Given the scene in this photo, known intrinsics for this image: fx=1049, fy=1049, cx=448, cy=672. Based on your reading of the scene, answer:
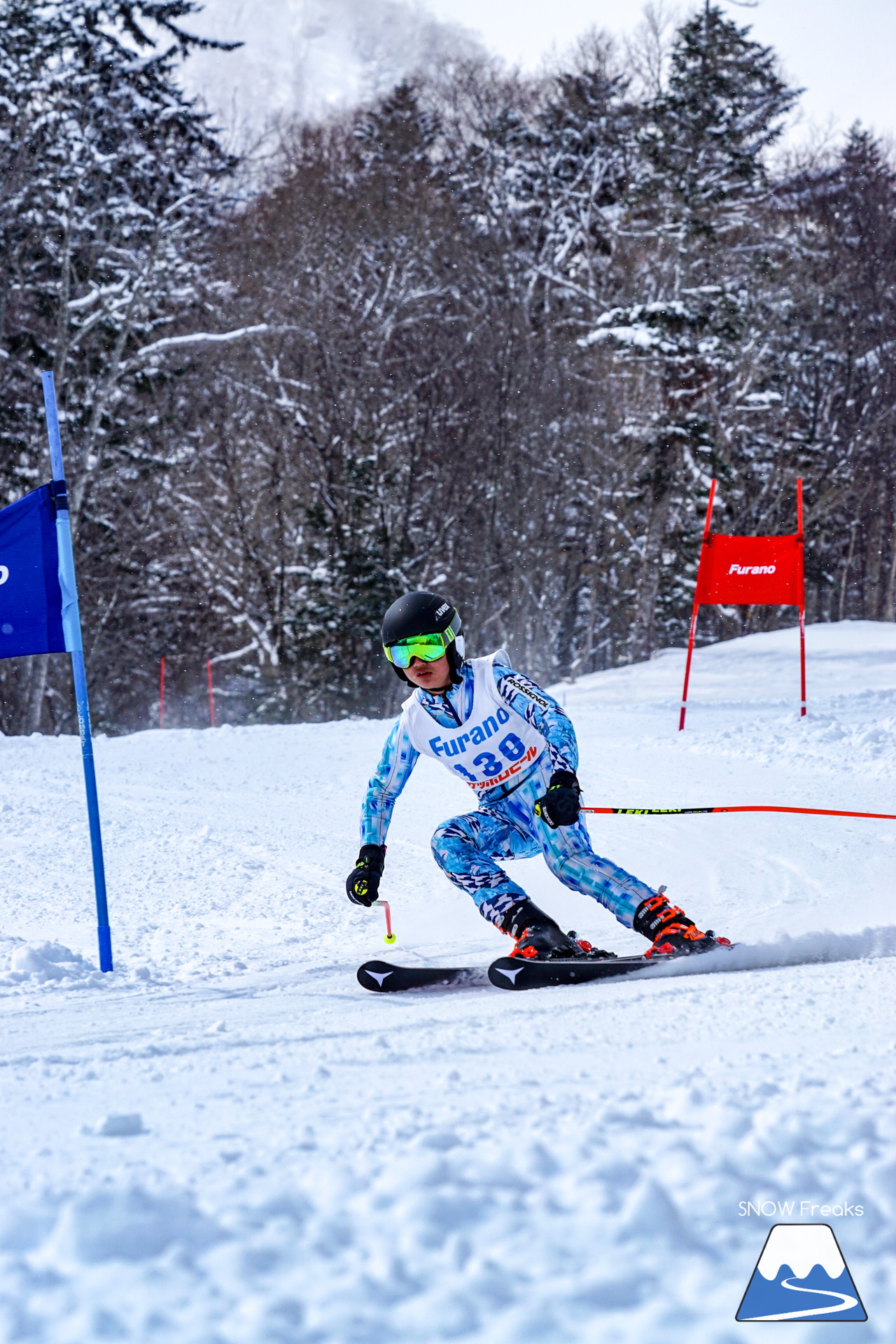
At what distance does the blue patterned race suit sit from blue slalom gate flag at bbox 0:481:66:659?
68.5 inches

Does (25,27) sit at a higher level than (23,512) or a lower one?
higher

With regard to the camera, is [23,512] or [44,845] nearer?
[23,512]

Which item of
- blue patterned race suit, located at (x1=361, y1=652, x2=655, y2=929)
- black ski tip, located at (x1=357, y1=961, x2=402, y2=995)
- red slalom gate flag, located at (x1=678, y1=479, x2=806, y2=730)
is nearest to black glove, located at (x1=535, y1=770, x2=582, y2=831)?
blue patterned race suit, located at (x1=361, y1=652, x2=655, y2=929)

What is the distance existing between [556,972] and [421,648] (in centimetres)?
136

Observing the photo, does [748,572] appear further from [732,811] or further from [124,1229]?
[124,1229]

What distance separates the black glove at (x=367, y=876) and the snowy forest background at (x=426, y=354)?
15004 mm

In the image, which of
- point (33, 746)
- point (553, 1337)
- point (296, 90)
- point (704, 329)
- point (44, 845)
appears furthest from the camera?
point (296, 90)

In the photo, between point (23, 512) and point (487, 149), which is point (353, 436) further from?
point (23, 512)

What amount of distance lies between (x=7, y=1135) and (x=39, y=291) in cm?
1834

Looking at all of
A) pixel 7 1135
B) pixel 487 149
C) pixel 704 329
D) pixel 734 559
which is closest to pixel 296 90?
pixel 487 149

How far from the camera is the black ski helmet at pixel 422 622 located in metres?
4.20

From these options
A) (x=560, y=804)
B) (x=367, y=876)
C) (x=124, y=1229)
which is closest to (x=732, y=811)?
(x=560, y=804)

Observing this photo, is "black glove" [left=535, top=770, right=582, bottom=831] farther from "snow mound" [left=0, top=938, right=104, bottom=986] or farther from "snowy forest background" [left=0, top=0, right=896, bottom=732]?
"snowy forest background" [left=0, top=0, right=896, bottom=732]

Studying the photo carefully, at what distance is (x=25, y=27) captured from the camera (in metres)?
18.7
